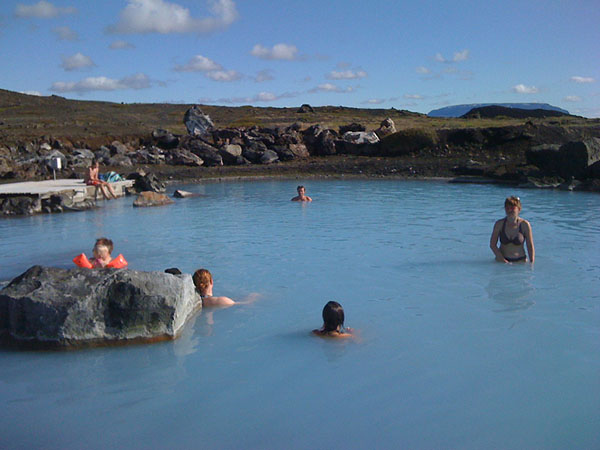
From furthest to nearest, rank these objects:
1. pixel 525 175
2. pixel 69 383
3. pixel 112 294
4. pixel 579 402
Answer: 1. pixel 525 175
2. pixel 112 294
3. pixel 69 383
4. pixel 579 402

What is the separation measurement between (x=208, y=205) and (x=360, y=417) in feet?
39.5

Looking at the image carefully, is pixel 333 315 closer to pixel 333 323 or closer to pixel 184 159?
pixel 333 323

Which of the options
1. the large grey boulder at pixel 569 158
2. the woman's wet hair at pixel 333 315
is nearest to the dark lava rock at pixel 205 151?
the large grey boulder at pixel 569 158

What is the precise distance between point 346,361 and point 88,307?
230cm

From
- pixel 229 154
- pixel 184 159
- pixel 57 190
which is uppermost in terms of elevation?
pixel 229 154

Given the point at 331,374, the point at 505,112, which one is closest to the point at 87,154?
the point at 331,374

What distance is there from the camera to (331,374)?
4.90 m

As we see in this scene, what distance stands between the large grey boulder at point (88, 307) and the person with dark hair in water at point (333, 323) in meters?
1.37

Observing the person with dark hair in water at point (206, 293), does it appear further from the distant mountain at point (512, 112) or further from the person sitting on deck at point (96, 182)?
the distant mountain at point (512, 112)

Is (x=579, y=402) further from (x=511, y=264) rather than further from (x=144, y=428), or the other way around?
(x=511, y=264)

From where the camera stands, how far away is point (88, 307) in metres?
5.14

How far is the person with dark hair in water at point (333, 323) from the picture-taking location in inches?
213

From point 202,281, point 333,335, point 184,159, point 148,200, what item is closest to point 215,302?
point 202,281

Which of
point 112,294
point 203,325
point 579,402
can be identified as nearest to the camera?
point 579,402
